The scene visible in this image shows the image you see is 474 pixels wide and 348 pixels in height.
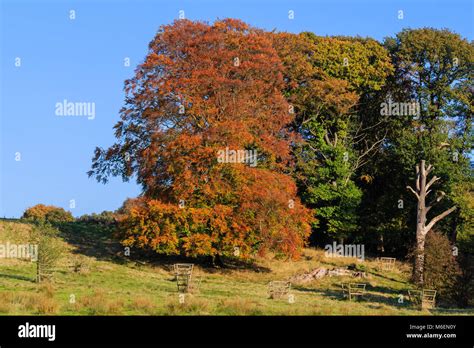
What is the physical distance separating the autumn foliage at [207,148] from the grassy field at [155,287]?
216 cm

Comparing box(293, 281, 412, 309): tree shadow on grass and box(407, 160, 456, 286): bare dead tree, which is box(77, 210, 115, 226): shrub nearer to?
box(293, 281, 412, 309): tree shadow on grass

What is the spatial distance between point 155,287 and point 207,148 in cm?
1189

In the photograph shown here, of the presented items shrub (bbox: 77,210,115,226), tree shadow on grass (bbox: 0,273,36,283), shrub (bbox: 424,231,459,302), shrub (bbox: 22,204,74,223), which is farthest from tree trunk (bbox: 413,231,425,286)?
shrub (bbox: 22,204,74,223)

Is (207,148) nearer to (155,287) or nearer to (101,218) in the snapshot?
(155,287)

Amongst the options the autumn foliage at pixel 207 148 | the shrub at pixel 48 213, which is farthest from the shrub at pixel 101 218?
the autumn foliage at pixel 207 148

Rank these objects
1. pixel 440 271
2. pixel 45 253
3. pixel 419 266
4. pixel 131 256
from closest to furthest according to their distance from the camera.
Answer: pixel 45 253 < pixel 440 271 < pixel 419 266 < pixel 131 256

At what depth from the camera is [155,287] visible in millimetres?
39188

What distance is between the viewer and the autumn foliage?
47906mm

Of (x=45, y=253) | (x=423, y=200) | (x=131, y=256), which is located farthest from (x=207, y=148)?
(x=423, y=200)

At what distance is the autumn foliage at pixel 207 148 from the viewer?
47906 mm

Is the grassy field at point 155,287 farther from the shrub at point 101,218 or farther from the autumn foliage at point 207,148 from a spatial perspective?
the shrub at point 101,218

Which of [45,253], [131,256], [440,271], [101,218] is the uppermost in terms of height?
[101,218]

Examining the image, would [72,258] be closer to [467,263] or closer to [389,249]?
[467,263]

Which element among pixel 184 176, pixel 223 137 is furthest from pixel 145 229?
pixel 223 137
